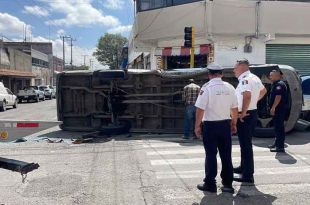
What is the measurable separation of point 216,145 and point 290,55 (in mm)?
17012

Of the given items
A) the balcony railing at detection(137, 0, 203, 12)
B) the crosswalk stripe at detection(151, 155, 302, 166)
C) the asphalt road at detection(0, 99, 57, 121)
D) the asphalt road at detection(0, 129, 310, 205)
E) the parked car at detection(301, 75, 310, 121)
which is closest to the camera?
the asphalt road at detection(0, 129, 310, 205)

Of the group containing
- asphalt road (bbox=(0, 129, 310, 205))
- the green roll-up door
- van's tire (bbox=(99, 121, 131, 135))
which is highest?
the green roll-up door

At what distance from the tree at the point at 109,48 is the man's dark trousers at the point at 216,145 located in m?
79.8

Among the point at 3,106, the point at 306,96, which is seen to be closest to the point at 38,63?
the point at 3,106

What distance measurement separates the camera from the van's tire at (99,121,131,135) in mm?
10859

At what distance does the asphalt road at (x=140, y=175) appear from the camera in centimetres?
517

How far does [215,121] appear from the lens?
5266 millimetres

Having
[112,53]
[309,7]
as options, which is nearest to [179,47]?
[309,7]

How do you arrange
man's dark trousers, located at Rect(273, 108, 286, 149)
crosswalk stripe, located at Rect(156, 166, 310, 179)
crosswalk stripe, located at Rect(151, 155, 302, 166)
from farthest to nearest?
man's dark trousers, located at Rect(273, 108, 286, 149), crosswalk stripe, located at Rect(151, 155, 302, 166), crosswalk stripe, located at Rect(156, 166, 310, 179)

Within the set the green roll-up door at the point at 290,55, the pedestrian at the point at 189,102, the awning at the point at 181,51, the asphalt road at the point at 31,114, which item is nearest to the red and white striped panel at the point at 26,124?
the pedestrian at the point at 189,102

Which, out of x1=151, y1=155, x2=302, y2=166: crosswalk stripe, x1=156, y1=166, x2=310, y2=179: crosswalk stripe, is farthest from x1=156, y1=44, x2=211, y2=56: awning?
x1=156, y1=166, x2=310, y2=179: crosswalk stripe

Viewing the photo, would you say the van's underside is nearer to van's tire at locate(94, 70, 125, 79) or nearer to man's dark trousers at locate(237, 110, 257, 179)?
van's tire at locate(94, 70, 125, 79)

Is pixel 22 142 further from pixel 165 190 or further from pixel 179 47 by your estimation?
pixel 179 47

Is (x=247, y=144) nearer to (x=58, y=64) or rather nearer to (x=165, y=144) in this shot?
(x=165, y=144)
